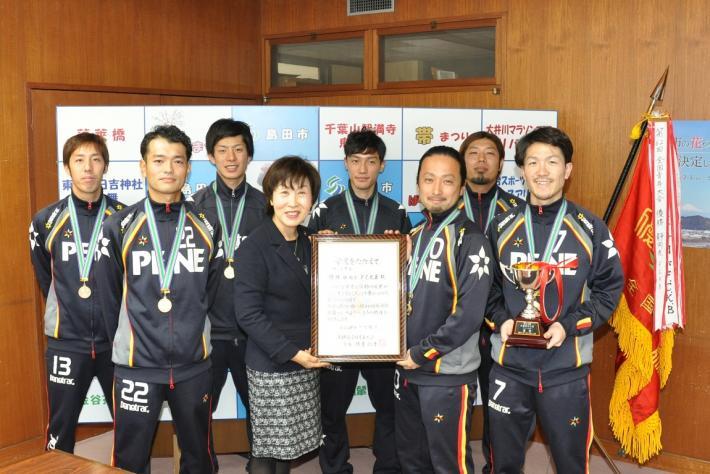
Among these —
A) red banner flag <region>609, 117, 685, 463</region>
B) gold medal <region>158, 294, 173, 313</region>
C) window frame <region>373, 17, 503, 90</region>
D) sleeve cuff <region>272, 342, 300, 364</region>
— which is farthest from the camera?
window frame <region>373, 17, 503, 90</region>

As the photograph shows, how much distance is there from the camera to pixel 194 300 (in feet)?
8.52

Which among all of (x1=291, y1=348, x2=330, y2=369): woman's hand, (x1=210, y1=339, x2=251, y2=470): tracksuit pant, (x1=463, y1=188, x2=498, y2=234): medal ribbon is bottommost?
(x1=210, y1=339, x2=251, y2=470): tracksuit pant

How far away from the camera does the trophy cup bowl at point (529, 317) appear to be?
2.45 m

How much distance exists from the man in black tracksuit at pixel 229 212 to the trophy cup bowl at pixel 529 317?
134 centimetres

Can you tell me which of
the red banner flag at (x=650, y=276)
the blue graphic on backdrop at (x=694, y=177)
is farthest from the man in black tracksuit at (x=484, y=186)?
the blue graphic on backdrop at (x=694, y=177)

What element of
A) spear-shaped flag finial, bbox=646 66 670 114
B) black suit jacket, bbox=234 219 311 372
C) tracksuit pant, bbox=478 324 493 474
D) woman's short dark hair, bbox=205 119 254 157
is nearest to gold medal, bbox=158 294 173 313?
black suit jacket, bbox=234 219 311 372

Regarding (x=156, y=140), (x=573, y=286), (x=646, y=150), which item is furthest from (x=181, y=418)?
(x=646, y=150)

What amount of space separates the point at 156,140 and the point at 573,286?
172 cm

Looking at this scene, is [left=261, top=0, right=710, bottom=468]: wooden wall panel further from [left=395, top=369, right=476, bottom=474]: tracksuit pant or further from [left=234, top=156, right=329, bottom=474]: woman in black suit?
[left=234, top=156, right=329, bottom=474]: woman in black suit

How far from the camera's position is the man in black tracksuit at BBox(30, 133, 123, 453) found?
2.99 meters

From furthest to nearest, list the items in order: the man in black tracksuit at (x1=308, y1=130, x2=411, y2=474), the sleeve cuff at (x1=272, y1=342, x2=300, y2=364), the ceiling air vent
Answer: the ceiling air vent, the man in black tracksuit at (x1=308, y1=130, x2=411, y2=474), the sleeve cuff at (x1=272, y1=342, x2=300, y2=364)

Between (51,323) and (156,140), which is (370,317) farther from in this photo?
(51,323)

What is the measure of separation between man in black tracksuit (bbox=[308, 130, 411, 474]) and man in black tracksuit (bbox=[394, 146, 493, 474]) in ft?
1.74

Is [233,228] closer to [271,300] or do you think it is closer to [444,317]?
[271,300]
